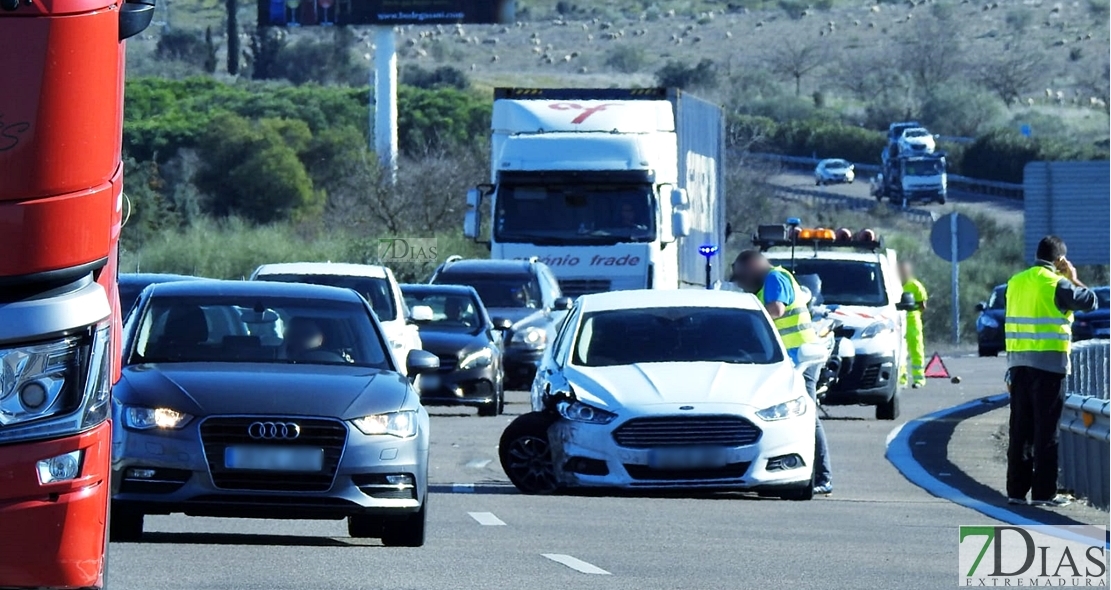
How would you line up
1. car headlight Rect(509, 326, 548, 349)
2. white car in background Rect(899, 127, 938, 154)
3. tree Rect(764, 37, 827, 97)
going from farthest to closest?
tree Rect(764, 37, 827, 97) < white car in background Rect(899, 127, 938, 154) < car headlight Rect(509, 326, 548, 349)

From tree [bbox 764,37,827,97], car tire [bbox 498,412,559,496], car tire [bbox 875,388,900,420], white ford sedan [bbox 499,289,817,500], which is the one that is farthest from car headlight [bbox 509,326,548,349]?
tree [bbox 764,37,827,97]

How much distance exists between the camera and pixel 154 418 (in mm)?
11594

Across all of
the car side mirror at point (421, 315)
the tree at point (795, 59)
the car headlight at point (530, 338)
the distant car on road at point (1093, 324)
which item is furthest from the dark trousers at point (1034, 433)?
the tree at point (795, 59)

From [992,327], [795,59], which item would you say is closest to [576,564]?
[992,327]

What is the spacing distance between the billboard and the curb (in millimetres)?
48584

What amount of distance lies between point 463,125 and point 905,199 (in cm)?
1738

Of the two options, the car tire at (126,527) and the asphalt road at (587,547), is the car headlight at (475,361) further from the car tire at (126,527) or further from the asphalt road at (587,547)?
the car tire at (126,527)

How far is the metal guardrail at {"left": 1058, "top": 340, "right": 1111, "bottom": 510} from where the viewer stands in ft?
49.6

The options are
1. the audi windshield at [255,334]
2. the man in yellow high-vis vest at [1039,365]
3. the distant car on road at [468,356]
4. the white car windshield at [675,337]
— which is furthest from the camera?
the distant car on road at [468,356]

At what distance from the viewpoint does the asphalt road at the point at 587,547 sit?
35.7ft

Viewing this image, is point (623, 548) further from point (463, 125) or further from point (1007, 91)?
point (1007, 91)

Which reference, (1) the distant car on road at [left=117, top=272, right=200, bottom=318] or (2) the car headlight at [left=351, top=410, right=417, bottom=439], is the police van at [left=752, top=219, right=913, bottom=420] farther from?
(2) the car headlight at [left=351, top=410, right=417, bottom=439]

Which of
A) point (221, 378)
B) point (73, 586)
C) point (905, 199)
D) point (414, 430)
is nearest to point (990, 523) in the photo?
point (414, 430)

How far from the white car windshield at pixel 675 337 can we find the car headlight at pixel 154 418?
4960 mm
